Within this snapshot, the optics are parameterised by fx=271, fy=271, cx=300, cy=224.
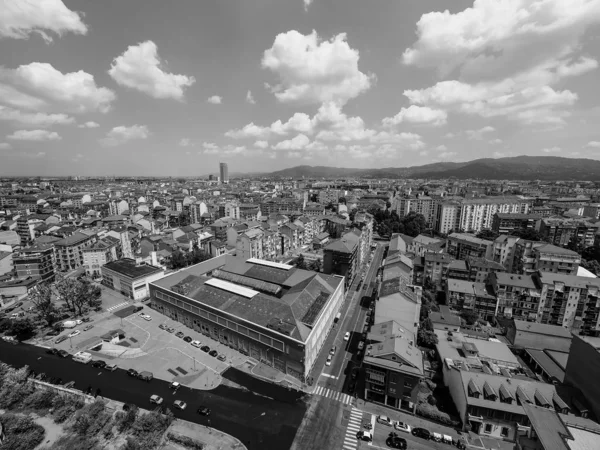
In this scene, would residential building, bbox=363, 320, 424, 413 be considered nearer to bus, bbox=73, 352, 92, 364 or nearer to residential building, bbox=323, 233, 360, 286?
residential building, bbox=323, 233, 360, 286

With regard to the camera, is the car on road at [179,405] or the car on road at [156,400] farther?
the car on road at [156,400]

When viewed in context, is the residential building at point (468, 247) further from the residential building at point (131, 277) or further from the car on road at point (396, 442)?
the residential building at point (131, 277)

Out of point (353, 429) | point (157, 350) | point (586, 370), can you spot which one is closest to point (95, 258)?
point (157, 350)

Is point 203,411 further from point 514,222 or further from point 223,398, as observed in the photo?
point 514,222

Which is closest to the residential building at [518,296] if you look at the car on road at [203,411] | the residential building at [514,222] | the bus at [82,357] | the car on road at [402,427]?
the car on road at [402,427]

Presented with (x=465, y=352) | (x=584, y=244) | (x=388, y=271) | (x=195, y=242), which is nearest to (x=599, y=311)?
(x=465, y=352)

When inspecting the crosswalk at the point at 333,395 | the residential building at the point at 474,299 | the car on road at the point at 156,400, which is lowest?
the crosswalk at the point at 333,395
